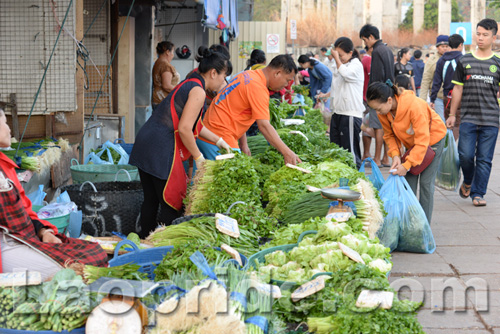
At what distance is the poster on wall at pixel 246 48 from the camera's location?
71.8 feet

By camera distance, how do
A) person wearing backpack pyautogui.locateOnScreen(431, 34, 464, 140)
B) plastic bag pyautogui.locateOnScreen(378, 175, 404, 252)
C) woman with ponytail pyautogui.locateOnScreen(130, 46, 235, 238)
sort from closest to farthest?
woman with ponytail pyautogui.locateOnScreen(130, 46, 235, 238) < plastic bag pyautogui.locateOnScreen(378, 175, 404, 252) < person wearing backpack pyautogui.locateOnScreen(431, 34, 464, 140)

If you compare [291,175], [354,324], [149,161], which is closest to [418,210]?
[291,175]

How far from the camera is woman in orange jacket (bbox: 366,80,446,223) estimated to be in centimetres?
564

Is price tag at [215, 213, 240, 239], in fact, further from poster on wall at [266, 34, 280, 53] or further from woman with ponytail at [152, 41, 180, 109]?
poster on wall at [266, 34, 280, 53]

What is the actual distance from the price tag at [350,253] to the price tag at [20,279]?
1.71 m

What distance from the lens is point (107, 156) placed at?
288 inches

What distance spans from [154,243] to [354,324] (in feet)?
5.68

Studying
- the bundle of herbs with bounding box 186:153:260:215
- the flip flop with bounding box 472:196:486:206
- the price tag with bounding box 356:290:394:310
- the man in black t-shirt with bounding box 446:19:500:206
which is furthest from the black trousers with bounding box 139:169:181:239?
the flip flop with bounding box 472:196:486:206

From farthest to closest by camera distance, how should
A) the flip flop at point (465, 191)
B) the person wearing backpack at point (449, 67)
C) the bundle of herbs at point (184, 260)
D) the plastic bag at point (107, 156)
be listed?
the person wearing backpack at point (449, 67)
the flip flop at point (465, 191)
the plastic bag at point (107, 156)
the bundle of herbs at point (184, 260)

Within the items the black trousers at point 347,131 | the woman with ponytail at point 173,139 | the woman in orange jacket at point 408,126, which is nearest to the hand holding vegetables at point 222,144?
the woman with ponytail at point 173,139

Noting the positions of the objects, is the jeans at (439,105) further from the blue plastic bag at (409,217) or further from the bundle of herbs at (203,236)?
the bundle of herbs at (203,236)

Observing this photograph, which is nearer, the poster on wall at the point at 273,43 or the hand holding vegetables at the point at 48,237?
the hand holding vegetables at the point at 48,237

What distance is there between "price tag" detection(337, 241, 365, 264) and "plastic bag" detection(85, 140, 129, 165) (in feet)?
12.7

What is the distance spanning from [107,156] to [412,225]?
3.84m
